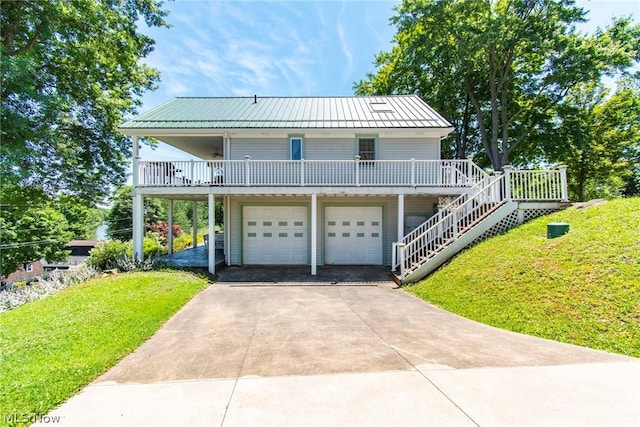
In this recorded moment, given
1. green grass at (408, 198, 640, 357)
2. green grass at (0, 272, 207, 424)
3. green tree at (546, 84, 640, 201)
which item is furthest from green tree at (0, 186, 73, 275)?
green tree at (546, 84, 640, 201)

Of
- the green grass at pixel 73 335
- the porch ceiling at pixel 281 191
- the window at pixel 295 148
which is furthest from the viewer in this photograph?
the window at pixel 295 148

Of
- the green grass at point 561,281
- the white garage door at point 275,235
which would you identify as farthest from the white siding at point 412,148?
the green grass at point 561,281

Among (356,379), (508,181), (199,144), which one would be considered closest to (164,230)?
(199,144)

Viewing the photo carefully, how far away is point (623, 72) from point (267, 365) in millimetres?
24173

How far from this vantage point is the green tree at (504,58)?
1577cm

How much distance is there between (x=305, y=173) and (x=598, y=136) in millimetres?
20992

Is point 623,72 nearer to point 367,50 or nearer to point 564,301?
point 367,50

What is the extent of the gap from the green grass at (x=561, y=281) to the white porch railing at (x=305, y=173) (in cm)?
322

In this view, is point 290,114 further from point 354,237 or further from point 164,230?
point 164,230

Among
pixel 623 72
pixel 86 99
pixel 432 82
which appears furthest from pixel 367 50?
pixel 86 99

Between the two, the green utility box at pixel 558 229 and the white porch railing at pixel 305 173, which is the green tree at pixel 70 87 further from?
the green utility box at pixel 558 229

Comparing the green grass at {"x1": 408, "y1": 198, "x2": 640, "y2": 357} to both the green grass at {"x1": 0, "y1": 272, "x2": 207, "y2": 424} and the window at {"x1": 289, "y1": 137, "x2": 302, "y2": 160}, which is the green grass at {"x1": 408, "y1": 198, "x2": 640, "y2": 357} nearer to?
the green grass at {"x1": 0, "y1": 272, "x2": 207, "y2": 424}

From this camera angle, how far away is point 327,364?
13.1 ft

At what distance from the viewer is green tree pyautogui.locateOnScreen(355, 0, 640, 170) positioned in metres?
15.8
